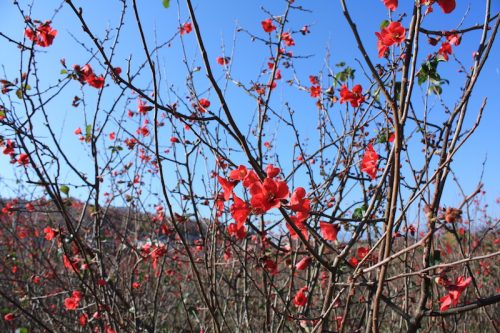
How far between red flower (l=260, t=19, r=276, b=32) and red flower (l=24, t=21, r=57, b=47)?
71.1 inches

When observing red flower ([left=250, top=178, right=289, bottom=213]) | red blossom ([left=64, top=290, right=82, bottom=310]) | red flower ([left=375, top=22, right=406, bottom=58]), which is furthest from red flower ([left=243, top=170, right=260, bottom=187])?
red blossom ([left=64, top=290, right=82, bottom=310])

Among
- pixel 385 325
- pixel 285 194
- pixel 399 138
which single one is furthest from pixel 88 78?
pixel 385 325

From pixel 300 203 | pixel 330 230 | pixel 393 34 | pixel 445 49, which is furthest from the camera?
pixel 445 49

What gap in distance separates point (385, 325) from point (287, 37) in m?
3.48

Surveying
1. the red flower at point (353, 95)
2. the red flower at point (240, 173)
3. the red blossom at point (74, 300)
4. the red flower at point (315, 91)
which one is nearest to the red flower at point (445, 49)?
the red flower at point (353, 95)

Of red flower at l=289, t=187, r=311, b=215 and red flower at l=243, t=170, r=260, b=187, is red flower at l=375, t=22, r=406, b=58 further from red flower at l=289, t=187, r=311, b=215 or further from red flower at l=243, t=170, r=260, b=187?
red flower at l=243, t=170, r=260, b=187

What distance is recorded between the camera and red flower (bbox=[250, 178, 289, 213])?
46.8 inches

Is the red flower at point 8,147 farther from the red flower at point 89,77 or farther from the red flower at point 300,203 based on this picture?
the red flower at point 300,203

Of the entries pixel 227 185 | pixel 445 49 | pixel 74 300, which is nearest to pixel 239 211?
pixel 227 185

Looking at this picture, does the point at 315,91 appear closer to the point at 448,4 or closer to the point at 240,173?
the point at 448,4

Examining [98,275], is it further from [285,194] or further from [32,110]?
Answer: [285,194]

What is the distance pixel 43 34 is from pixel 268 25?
6.34ft

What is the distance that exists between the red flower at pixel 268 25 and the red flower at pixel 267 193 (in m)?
2.80

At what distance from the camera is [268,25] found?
367 cm
